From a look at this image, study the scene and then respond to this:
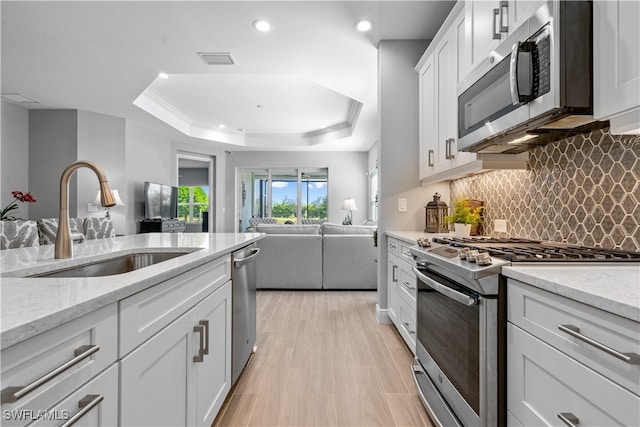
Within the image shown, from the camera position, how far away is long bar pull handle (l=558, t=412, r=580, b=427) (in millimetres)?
798

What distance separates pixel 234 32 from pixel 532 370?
3330 millimetres

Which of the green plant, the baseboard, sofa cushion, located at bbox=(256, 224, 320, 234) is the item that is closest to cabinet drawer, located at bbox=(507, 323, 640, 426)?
the green plant

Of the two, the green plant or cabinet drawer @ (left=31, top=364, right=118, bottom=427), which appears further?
the green plant

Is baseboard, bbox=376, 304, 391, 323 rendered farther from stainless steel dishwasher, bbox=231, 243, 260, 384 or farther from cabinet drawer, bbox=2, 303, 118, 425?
cabinet drawer, bbox=2, 303, 118, 425

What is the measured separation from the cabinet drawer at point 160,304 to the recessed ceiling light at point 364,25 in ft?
8.29

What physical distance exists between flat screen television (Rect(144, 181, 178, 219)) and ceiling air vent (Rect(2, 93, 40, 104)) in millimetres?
2022

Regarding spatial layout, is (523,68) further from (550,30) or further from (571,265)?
(571,265)

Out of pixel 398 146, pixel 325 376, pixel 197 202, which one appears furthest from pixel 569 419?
pixel 197 202

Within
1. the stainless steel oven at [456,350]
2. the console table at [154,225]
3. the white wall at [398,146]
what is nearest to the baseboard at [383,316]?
the white wall at [398,146]

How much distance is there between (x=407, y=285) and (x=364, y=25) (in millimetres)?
2310

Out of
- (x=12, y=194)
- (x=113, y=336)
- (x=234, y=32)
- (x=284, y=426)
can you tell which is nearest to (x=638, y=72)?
(x=113, y=336)

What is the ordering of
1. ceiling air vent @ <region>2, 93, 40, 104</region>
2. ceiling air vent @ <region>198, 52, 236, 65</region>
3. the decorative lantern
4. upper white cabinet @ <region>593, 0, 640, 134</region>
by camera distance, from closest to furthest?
upper white cabinet @ <region>593, 0, 640, 134</region>
the decorative lantern
ceiling air vent @ <region>198, 52, 236, 65</region>
ceiling air vent @ <region>2, 93, 40, 104</region>

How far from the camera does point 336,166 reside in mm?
8922

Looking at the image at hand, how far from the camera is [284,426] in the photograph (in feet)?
5.29
